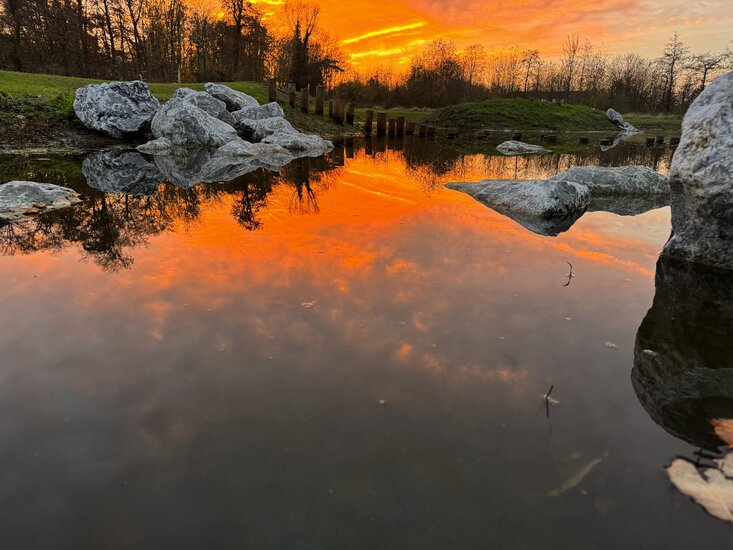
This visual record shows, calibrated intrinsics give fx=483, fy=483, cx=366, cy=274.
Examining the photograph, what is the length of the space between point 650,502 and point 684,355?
1.68 m

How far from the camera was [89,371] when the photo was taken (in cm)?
290

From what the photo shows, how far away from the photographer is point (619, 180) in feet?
32.5

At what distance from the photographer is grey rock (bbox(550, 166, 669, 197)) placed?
32.1 ft

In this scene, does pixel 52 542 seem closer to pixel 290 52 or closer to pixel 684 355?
pixel 684 355

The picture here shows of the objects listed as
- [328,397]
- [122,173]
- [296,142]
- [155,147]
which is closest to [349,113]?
[296,142]

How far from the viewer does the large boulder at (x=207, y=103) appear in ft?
57.1

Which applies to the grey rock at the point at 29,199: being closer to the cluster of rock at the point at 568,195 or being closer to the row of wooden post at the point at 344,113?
the cluster of rock at the point at 568,195

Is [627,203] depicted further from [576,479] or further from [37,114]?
[37,114]

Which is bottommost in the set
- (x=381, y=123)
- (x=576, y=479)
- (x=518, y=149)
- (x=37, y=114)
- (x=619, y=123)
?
(x=576, y=479)

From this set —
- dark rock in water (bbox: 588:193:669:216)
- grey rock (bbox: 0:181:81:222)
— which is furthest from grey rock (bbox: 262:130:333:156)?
dark rock in water (bbox: 588:193:669:216)

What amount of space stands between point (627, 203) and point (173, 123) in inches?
519

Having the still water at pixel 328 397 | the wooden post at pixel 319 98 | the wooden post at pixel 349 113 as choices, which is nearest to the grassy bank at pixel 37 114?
the wooden post at pixel 319 98

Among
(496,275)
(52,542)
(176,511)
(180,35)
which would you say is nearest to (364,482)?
(176,511)

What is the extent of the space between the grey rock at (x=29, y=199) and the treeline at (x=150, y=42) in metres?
23.8
